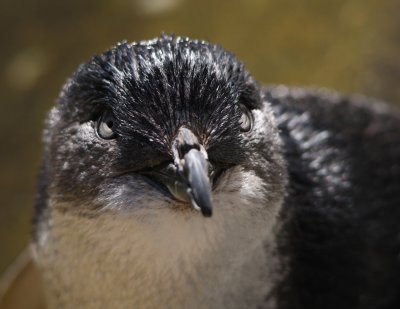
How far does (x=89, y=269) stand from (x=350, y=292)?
2.66 feet

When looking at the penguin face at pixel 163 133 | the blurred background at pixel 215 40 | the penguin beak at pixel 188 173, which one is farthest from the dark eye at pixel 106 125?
the blurred background at pixel 215 40

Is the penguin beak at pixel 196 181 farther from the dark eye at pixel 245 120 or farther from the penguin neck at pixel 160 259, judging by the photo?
the dark eye at pixel 245 120

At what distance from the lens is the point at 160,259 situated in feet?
5.72

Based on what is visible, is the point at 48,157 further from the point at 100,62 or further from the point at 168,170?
the point at 168,170

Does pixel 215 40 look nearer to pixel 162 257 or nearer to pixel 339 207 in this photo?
pixel 339 207

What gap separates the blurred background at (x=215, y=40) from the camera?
3.60 m

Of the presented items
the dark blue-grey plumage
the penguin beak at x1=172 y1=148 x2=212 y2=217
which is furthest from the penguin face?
the dark blue-grey plumage

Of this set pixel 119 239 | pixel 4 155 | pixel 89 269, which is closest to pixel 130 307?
pixel 89 269

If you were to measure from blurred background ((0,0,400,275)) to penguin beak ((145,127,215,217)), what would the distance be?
2052 millimetres

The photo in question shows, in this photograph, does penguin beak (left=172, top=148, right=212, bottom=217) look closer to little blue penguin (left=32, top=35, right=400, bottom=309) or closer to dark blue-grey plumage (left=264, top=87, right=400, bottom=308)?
little blue penguin (left=32, top=35, right=400, bottom=309)

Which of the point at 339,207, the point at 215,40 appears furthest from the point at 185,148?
the point at 215,40

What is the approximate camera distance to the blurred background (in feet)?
11.8

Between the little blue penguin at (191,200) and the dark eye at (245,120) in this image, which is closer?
the little blue penguin at (191,200)

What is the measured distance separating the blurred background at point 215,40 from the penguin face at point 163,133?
1782mm
